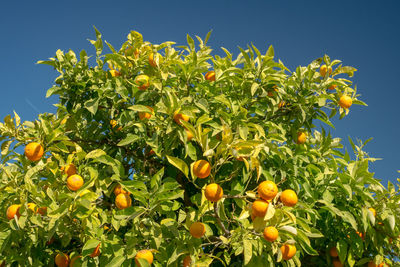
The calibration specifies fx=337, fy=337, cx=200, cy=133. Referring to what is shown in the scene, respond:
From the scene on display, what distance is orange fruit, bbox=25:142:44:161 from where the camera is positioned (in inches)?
81.1

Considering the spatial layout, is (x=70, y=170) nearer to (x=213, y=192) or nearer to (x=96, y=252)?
(x=96, y=252)

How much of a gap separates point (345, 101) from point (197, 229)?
1552 mm

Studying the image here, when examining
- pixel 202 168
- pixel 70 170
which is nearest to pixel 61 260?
pixel 70 170

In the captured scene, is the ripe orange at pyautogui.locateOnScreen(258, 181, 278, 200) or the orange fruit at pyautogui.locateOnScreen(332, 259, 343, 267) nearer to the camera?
the ripe orange at pyautogui.locateOnScreen(258, 181, 278, 200)

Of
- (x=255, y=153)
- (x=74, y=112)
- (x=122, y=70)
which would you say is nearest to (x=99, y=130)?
(x=74, y=112)

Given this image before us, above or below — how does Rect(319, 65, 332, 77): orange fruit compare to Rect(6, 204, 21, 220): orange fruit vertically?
above

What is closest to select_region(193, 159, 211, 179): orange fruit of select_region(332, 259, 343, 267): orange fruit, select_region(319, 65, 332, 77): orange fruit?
select_region(319, 65, 332, 77): orange fruit

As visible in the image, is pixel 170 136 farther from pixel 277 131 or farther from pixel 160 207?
pixel 277 131

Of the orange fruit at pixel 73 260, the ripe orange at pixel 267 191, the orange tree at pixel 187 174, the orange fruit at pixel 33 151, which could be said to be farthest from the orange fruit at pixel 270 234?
the orange fruit at pixel 33 151

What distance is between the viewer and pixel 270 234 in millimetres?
1652

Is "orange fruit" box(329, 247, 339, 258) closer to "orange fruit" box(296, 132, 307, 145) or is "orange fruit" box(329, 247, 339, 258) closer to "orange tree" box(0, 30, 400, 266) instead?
"orange tree" box(0, 30, 400, 266)

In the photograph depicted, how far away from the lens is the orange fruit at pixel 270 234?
1.65 meters

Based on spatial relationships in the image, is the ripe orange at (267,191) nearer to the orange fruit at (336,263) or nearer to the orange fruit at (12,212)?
the orange fruit at (336,263)

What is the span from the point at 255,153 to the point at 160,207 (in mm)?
607
